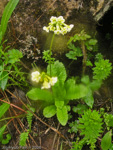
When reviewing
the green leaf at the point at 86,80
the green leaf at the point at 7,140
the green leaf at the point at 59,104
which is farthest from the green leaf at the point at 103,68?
the green leaf at the point at 7,140

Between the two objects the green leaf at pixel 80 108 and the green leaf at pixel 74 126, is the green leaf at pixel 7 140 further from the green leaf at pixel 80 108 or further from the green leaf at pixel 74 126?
the green leaf at pixel 80 108

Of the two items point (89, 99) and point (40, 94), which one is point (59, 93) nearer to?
point (40, 94)

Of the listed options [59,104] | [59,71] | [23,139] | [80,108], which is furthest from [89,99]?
[23,139]

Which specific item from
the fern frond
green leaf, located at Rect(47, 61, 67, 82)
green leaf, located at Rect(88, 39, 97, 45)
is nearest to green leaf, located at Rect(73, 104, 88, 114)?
green leaf, located at Rect(47, 61, 67, 82)

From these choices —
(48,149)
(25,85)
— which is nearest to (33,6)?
(25,85)

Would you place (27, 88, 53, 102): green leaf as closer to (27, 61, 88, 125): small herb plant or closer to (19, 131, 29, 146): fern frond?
(27, 61, 88, 125): small herb plant
